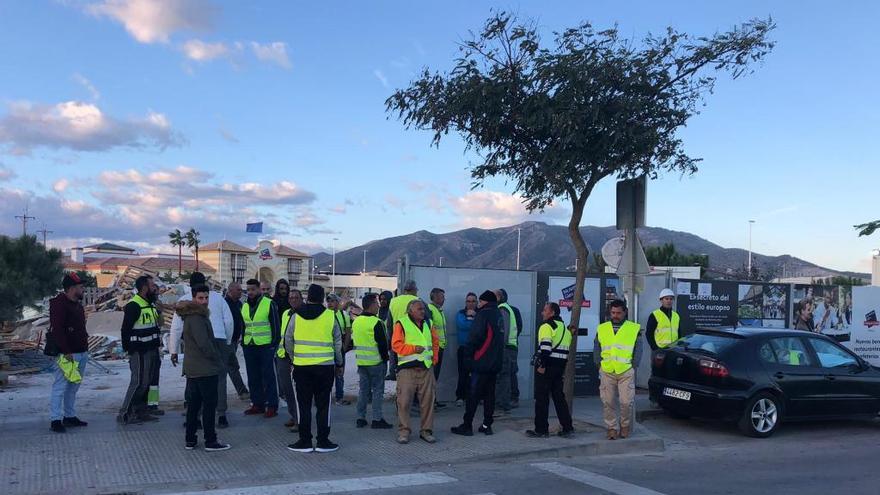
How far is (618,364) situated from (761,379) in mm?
2243

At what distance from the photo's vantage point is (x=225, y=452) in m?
8.05

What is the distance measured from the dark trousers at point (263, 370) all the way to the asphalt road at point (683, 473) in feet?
9.80

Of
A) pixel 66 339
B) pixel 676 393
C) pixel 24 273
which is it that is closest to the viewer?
pixel 66 339

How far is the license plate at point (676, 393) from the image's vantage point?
Answer: 33.6 ft

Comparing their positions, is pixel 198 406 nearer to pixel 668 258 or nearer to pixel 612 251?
pixel 612 251

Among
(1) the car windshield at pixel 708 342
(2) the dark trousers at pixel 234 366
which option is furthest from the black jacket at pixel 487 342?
(2) the dark trousers at pixel 234 366

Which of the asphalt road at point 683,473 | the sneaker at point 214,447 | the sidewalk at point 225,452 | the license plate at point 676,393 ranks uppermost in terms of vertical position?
the license plate at point 676,393

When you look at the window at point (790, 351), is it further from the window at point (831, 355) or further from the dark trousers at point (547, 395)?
the dark trousers at point (547, 395)

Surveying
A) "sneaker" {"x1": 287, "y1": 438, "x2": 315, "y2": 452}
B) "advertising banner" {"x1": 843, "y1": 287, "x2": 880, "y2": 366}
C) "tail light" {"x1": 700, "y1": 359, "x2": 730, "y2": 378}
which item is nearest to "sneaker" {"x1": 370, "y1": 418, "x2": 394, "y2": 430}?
"sneaker" {"x1": 287, "y1": 438, "x2": 315, "y2": 452}

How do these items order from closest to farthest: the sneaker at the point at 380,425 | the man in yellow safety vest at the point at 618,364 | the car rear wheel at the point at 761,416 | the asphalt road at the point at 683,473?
the asphalt road at the point at 683,473 < the man in yellow safety vest at the point at 618,364 < the sneaker at the point at 380,425 < the car rear wheel at the point at 761,416

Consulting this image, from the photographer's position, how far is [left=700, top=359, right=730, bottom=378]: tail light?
9.93 meters

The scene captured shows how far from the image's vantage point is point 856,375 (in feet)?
35.2

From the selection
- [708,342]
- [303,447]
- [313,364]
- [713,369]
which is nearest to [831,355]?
[708,342]

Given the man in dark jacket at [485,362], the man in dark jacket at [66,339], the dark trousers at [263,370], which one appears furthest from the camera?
the dark trousers at [263,370]
